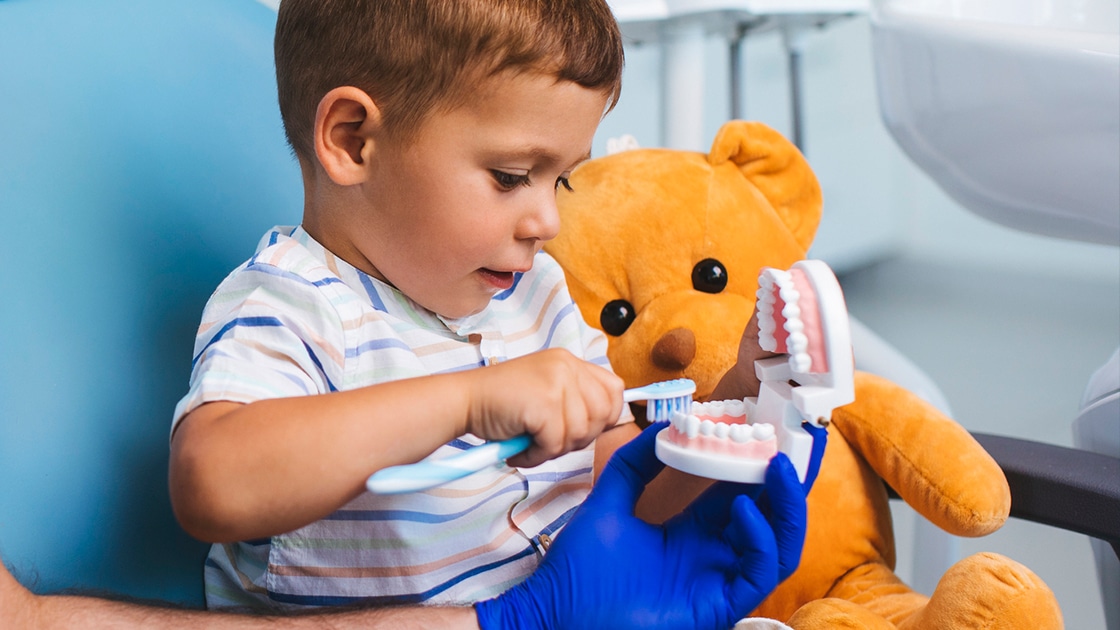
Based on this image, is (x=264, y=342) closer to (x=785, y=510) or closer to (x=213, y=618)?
(x=213, y=618)

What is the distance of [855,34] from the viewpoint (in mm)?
1850

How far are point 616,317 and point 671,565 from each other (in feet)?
0.87

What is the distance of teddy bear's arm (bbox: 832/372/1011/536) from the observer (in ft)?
2.16

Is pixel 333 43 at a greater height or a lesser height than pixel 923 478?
greater

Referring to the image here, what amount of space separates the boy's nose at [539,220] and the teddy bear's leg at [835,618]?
0.29 metres

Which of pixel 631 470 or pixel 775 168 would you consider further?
pixel 775 168

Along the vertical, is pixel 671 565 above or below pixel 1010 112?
below

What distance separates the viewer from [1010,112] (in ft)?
2.68

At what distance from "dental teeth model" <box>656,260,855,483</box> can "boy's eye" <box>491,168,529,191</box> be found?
171 mm

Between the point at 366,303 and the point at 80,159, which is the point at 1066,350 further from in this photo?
the point at 80,159

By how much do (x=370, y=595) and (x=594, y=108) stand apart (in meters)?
0.34

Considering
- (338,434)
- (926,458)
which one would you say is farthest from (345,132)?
(926,458)

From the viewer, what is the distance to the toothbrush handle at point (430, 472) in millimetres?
437

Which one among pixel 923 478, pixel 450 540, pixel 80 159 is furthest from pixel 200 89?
pixel 923 478
